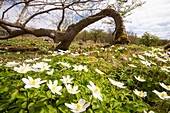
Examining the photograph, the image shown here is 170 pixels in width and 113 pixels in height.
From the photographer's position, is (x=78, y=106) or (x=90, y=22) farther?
(x=90, y=22)

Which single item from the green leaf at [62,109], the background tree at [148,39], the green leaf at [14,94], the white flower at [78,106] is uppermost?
the green leaf at [14,94]

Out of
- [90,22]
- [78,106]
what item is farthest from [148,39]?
[78,106]

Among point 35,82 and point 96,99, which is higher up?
point 35,82

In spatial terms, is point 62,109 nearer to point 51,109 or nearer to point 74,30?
point 51,109

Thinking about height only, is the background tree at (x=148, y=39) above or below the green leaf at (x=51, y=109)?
below

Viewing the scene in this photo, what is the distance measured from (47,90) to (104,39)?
32.2m

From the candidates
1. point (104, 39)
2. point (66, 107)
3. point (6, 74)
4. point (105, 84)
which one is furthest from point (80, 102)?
point (104, 39)

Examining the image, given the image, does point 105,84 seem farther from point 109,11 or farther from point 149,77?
point 109,11

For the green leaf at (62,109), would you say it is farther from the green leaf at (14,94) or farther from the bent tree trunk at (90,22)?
the bent tree trunk at (90,22)

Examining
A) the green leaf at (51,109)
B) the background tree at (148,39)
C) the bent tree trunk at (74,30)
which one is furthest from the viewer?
the background tree at (148,39)

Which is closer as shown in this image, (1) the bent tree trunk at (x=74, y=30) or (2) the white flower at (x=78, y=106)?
(2) the white flower at (x=78, y=106)

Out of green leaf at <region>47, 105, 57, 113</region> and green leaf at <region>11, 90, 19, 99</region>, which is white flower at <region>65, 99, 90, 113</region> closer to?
green leaf at <region>47, 105, 57, 113</region>

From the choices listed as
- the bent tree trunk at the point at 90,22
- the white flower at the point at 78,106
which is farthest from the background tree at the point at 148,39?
the white flower at the point at 78,106

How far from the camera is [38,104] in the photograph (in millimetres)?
1502
